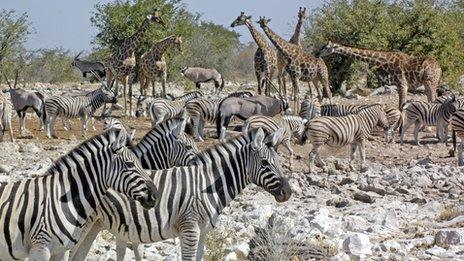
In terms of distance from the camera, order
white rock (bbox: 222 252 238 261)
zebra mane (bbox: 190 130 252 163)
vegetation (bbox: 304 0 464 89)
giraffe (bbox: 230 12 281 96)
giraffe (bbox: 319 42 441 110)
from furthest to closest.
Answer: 1. vegetation (bbox: 304 0 464 89)
2. giraffe (bbox: 230 12 281 96)
3. giraffe (bbox: 319 42 441 110)
4. white rock (bbox: 222 252 238 261)
5. zebra mane (bbox: 190 130 252 163)

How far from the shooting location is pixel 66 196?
7020mm

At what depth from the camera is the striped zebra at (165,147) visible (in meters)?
9.51

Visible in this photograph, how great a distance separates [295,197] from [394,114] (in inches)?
297

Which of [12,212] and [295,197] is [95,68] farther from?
[12,212]

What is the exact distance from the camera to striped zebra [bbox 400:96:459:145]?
66.1 ft

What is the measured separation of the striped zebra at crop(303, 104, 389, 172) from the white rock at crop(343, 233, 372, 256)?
20.4 ft

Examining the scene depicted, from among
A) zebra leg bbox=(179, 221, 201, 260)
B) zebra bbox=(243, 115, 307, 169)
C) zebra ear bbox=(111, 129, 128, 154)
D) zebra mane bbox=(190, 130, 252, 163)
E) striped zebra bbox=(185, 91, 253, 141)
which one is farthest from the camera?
striped zebra bbox=(185, 91, 253, 141)

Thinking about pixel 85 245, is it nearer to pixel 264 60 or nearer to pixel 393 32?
pixel 264 60

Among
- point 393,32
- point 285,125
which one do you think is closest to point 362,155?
point 285,125

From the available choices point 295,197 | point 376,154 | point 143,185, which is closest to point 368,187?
point 295,197

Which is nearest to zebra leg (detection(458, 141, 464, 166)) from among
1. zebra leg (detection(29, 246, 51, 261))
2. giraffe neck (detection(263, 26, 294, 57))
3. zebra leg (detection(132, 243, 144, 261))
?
giraffe neck (detection(263, 26, 294, 57))

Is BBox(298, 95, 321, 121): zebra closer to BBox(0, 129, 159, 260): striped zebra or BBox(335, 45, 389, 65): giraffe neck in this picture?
BBox(335, 45, 389, 65): giraffe neck

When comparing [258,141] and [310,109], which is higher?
[310,109]

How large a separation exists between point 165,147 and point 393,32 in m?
21.8
